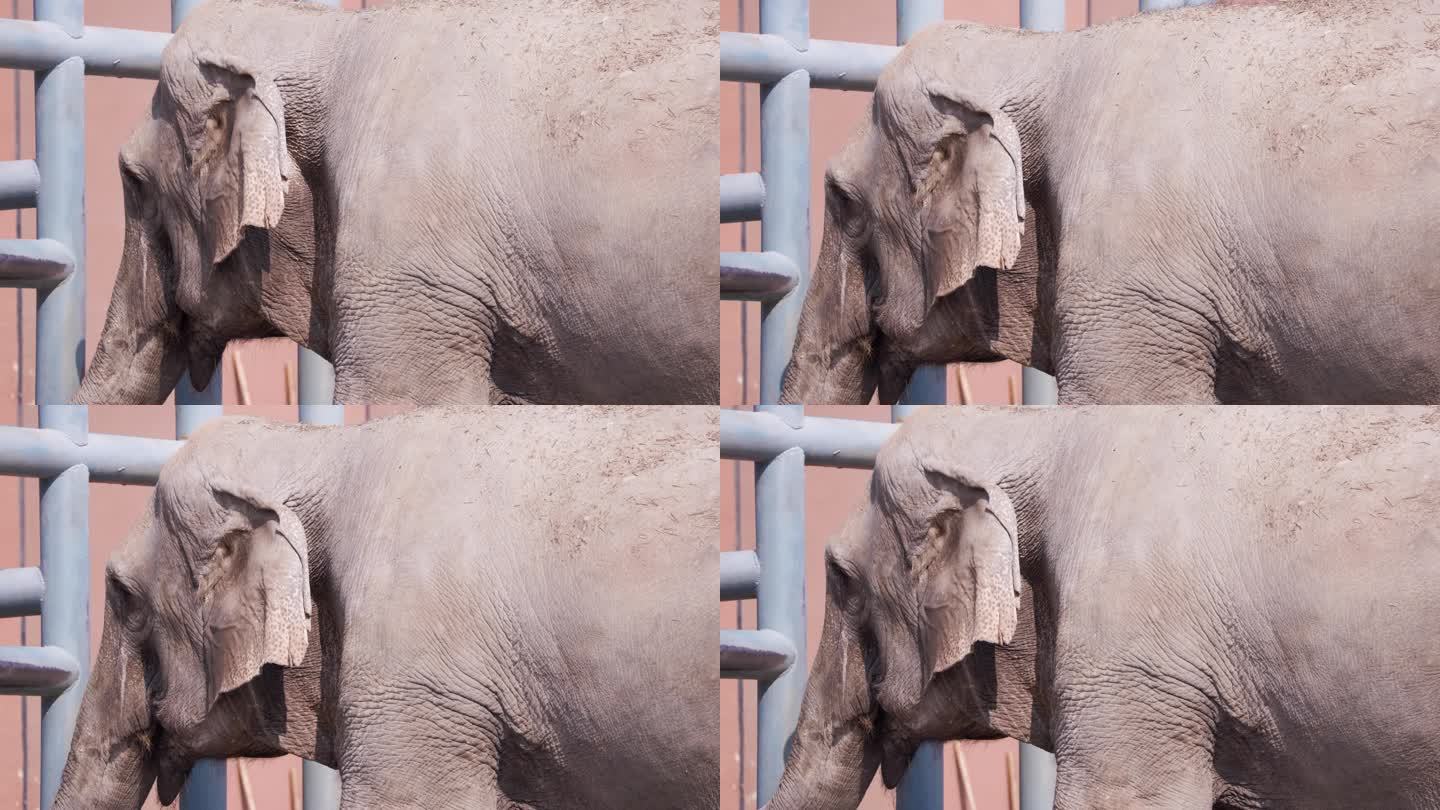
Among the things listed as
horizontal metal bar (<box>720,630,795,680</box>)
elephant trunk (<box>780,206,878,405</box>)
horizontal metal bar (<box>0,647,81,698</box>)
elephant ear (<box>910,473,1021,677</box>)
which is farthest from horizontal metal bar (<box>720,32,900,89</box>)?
horizontal metal bar (<box>0,647,81,698</box>)

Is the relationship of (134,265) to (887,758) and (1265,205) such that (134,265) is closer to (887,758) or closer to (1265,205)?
(887,758)

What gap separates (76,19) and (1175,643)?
1.12m

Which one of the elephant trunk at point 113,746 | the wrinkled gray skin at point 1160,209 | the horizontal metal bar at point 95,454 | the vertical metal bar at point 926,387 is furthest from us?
the horizontal metal bar at point 95,454

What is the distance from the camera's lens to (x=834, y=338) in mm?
1659

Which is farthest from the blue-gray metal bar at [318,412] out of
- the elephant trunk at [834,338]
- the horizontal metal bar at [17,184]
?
the elephant trunk at [834,338]

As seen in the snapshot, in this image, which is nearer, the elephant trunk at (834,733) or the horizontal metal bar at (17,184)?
the elephant trunk at (834,733)

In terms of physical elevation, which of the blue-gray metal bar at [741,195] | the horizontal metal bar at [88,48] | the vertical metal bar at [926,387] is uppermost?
the horizontal metal bar at [88,48]

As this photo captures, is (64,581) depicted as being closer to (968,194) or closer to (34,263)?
(34,263)

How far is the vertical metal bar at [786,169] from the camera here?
63.8 inches

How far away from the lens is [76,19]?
1786 mm

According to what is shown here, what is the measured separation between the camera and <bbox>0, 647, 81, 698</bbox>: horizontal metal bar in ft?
6.41

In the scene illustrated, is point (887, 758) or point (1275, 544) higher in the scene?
point (1275, 544)

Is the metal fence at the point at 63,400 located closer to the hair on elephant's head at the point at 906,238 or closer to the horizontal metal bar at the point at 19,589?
the horizontal metal bar at the point at 19,589

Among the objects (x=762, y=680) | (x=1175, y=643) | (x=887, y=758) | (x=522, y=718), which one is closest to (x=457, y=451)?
(x=522, y=718)
